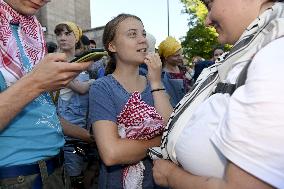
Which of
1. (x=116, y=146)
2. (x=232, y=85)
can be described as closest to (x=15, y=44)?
(x=116, y=146)

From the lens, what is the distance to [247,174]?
3.64ft

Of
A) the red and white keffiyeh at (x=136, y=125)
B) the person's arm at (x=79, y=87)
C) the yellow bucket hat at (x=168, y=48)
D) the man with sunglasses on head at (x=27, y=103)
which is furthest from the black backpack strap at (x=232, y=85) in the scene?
the yellow bucket hat at (x=168, y=48)

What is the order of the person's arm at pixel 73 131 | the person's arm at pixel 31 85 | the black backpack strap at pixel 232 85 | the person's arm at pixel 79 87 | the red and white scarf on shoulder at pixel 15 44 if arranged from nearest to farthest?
the black backpack strap at pixel 232 85 → the person's arm at pixel 31 85 → the red and white scarf on shoulder at pixel 15 44 → the person's arm at pixel 73 131 → the person's arm at pixel 79 87

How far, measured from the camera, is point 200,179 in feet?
4.32

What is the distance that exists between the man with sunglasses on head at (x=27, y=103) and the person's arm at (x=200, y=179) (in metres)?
0.64

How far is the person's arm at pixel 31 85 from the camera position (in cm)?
169

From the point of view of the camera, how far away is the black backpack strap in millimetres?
1196

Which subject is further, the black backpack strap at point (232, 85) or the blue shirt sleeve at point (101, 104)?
the blue shirt sleeve at point (101, 104)

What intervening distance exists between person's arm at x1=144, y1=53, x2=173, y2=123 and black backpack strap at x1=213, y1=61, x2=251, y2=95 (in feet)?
3.46

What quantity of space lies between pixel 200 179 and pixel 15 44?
1237mm

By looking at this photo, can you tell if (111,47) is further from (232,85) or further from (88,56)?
(232,85)

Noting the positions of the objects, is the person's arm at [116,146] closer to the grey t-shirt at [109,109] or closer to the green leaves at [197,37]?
the grey t-shirt at [109,109]

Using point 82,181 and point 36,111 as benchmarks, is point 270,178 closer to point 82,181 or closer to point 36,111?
point 36,111

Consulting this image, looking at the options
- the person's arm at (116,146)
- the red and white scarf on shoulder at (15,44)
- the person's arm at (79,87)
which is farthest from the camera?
the person's arm at (79,87)
